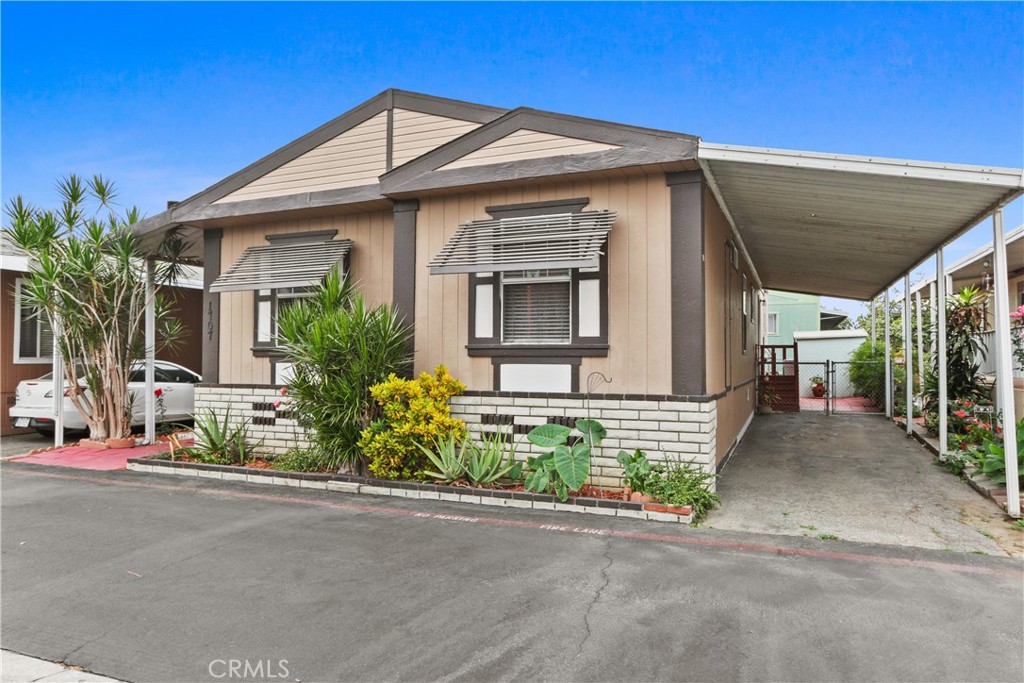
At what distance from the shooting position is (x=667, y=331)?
250 inches

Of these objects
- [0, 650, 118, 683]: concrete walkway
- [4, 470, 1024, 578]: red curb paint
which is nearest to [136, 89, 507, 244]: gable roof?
[4, 470, 1024, 578]: red curb paint

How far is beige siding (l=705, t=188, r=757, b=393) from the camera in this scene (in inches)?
273

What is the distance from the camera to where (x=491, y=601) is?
375cm

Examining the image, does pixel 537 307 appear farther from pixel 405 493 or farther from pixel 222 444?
pixel 222 444

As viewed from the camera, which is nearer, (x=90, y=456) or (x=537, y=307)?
(x=537, y=307)

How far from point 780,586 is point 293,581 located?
10.4 feet

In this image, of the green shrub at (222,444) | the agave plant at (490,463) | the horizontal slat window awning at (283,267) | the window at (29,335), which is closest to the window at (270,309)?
the horizontal slat window awning at (283,267)

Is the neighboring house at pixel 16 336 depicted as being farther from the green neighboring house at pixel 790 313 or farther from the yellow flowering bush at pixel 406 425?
the green neighboring house at pixel 790 313

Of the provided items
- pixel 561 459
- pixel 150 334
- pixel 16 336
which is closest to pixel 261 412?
pixel 150 334

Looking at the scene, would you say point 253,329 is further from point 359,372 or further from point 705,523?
point 705,523

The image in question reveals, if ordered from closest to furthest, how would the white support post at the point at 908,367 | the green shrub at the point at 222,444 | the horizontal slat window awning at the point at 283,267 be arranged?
the horizontal slat window awning at the point at 283,267 < the green shrub at the point at 222,444 < the white support post at the point at 908,367

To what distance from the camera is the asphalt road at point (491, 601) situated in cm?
303

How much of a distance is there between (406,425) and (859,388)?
576 inches

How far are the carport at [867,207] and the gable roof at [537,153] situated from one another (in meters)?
0.59
